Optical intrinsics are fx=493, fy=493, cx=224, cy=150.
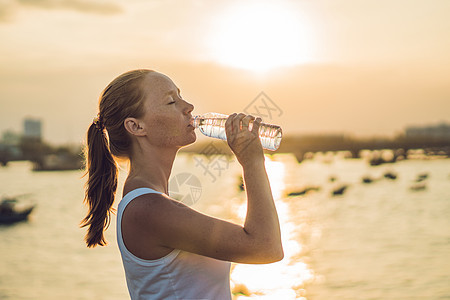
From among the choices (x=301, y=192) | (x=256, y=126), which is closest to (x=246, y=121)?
(x=256, y=126)

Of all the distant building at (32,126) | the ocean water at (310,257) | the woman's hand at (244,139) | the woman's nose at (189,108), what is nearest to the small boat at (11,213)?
the ocean water at (310,257)

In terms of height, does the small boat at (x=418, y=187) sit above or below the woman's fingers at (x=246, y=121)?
below

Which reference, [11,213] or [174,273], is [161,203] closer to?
[174,273]

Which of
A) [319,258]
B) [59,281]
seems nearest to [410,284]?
[319,258]

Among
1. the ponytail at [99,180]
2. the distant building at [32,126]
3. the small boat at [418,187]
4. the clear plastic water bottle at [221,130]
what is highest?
the clear plastic water bottle at [221,130]

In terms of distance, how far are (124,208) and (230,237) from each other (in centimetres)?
38

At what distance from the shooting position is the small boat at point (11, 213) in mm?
40156

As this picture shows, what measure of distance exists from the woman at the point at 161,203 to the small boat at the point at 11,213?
41.3 metres

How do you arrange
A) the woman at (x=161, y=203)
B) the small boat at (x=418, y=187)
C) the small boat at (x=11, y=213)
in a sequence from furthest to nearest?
the small boat at (x=418, y=187)
the small boat at (x=11, y=213)
the woman at (x=161, y=203)

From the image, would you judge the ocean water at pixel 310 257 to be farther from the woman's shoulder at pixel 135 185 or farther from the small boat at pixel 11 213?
the woman's shoulder at pixel 135 185

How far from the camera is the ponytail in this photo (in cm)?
207

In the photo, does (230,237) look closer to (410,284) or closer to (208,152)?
(208,152)

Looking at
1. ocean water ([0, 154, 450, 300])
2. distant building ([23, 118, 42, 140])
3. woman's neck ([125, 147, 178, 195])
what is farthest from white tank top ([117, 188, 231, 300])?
distant building ([23, 118, 42, 140])

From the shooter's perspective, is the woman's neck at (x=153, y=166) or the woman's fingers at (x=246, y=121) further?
the woman's neck at (x=153, y=166)
